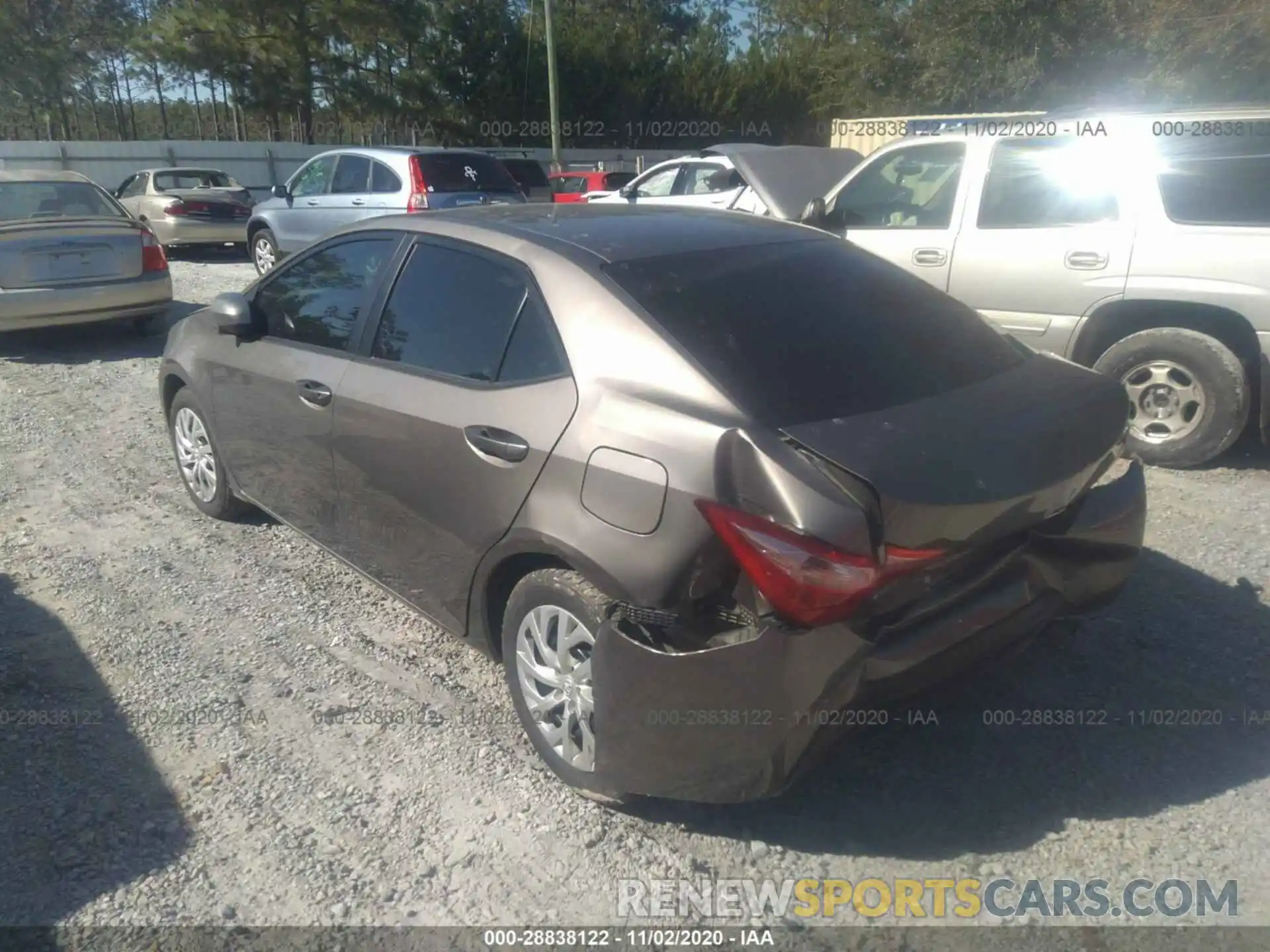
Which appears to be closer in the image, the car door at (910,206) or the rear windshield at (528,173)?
the car door at (910,206)

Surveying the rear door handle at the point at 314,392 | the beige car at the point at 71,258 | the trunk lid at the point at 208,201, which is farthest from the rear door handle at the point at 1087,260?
the trunk lid at the point at 208,201

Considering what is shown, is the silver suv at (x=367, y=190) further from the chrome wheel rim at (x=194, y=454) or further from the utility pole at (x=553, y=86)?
the utility pole at (x=553, y=86)

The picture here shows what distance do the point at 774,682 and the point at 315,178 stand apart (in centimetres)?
1198

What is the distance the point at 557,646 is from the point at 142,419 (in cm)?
512

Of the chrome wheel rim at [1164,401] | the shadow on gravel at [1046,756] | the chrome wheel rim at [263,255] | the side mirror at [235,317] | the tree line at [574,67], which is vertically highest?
the tree line at [574,67]

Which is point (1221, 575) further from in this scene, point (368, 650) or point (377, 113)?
point (377, 113)

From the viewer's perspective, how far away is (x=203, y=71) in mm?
27891

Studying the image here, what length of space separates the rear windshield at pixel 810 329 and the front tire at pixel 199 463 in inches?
108

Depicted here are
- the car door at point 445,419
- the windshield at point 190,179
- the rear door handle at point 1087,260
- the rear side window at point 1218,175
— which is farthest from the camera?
the windshield at point 190,179

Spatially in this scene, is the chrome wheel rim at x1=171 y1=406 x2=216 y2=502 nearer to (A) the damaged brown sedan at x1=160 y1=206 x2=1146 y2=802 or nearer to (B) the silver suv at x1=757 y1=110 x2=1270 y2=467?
(A) the damaged brown sedan at x1=160 y1=206 x2=1146 y2=802

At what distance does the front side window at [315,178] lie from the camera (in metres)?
12.6

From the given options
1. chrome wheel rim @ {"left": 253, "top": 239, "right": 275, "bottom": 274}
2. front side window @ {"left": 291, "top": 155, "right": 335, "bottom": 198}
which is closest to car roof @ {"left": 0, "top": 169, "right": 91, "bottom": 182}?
front side window @ {"left": 291, "top": 155, "right": 335, "bottom": 198}

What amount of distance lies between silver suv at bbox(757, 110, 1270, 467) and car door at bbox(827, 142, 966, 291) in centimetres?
2

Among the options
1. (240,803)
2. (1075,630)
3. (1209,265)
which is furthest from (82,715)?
(1209,265)
